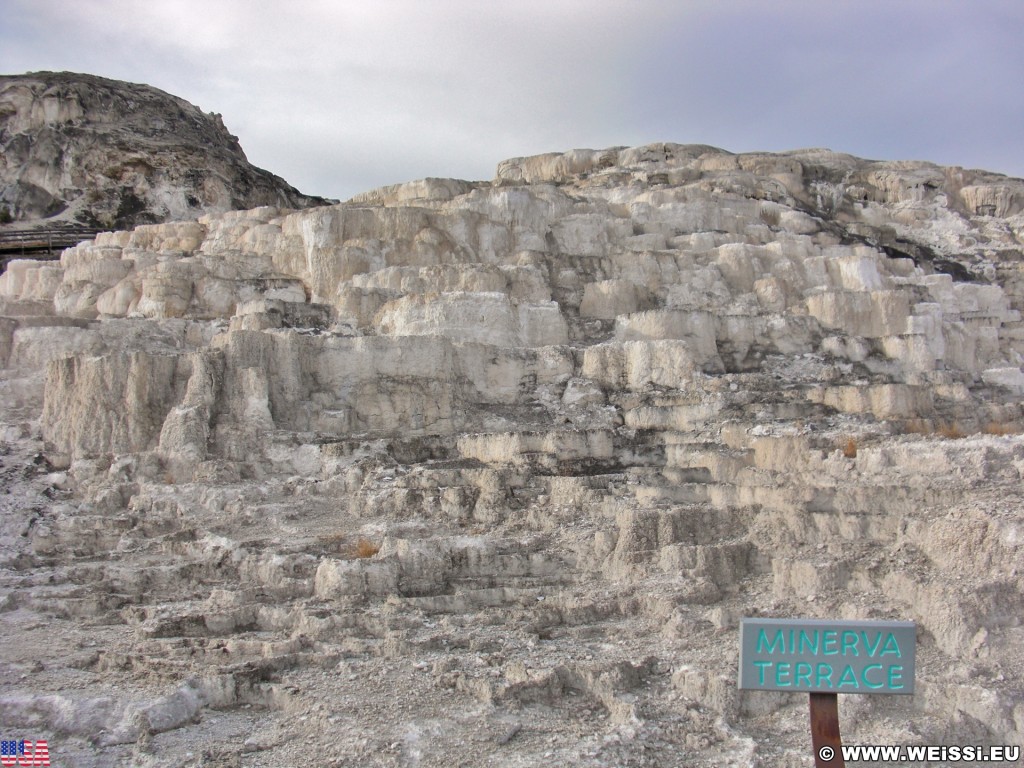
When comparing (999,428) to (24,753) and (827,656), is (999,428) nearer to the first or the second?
(827,656)

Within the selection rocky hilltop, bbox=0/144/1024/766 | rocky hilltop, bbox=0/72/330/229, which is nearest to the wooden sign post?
rocky hilltop, bbox=0/144/1024/766

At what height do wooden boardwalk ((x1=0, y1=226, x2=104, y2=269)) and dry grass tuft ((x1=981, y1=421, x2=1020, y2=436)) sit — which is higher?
wooden boardwalk ((x1=0, y1=226, x2=104, y2=269))

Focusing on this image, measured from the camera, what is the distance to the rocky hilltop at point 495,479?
723 cm

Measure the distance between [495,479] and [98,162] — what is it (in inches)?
1008

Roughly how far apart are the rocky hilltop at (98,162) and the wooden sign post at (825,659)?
3031cm

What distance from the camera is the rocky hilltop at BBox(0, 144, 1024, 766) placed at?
7234mm

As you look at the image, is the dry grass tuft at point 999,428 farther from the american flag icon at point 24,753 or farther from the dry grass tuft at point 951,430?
the american flag icon at point 24,753

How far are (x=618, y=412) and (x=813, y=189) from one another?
17663 mm

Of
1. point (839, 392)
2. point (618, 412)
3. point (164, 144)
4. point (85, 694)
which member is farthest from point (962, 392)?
point (164, 144)

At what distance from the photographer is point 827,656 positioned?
4188 mm

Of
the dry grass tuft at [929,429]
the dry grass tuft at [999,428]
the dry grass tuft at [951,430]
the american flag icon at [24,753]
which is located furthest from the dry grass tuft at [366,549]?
the dry grass tuft at [999,428]

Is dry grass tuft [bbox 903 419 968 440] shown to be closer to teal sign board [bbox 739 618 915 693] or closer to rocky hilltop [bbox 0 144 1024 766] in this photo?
rocky hilltop [bbox 0 144 1024 766]

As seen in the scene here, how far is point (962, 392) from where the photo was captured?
656 inches

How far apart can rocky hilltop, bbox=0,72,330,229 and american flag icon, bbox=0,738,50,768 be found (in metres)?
26.7
